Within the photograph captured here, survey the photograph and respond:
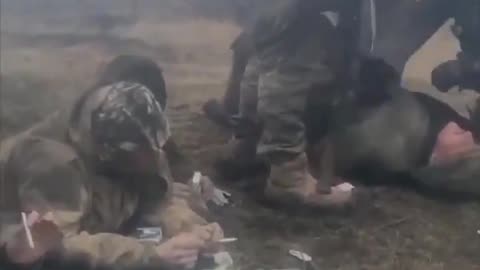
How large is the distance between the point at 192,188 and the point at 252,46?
55 centimetres

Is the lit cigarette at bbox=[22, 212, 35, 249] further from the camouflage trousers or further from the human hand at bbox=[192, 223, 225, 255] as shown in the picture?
the camouflage trousers

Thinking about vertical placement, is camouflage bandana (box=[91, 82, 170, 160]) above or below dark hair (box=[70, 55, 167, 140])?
below

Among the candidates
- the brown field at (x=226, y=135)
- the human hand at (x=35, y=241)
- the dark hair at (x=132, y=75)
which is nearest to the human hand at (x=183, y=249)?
the brown field at (x=226, y=135)

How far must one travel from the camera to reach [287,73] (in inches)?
124

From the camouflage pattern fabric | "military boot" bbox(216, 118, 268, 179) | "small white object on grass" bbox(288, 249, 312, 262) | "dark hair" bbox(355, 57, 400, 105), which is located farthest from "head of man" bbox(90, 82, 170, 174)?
"dark hair" bbox(355, 57, 400, 105)

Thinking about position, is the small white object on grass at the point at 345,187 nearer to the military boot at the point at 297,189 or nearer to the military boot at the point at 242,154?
the military boot at the point at 297,189

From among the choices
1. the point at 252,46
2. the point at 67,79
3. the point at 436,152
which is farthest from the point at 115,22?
the point at 436,152

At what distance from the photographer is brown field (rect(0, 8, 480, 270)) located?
3.03 meters

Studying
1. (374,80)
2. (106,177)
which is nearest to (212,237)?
(106,177)

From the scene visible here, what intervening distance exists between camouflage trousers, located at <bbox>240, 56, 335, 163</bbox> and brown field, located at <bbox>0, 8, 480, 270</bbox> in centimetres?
11

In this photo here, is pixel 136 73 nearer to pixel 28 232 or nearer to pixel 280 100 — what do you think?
pixel 280 100

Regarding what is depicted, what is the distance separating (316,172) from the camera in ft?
10.4

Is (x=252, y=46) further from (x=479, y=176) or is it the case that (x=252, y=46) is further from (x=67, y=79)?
(x=479, y=176)

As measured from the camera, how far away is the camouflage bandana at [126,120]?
3088 mm
